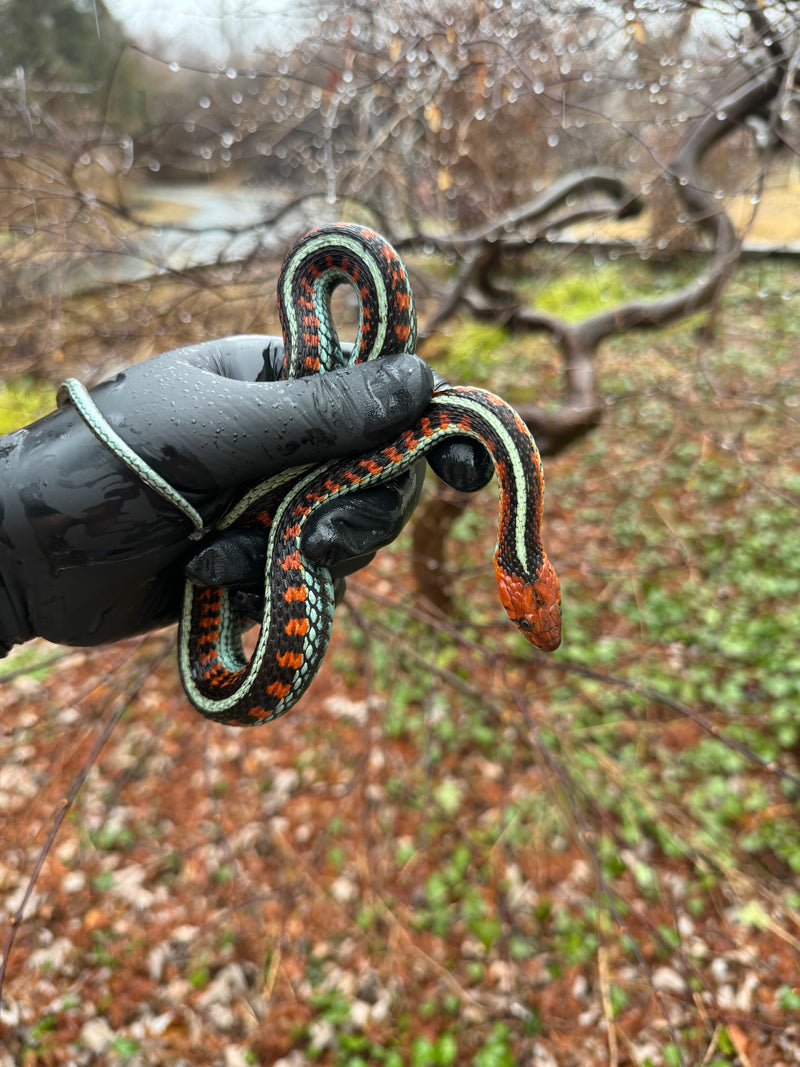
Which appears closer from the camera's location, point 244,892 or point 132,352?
point 244,892

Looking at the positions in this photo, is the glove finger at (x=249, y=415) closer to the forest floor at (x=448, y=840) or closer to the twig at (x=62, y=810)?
the twig at (x=62, y=810)

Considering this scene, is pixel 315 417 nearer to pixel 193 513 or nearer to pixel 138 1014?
pixel 193 513

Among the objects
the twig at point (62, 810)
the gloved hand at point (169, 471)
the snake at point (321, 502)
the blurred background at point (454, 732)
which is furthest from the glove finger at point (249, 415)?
the blurred background at point (454, 732)

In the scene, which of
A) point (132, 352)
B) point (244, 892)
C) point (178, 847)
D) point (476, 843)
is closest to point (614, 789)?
point (476, 843)

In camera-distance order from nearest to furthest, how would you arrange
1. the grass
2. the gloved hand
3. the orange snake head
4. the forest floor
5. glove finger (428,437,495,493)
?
the gloved hand, glove finger (428,437,495,493), the orange snake head, the forest floor, the grass

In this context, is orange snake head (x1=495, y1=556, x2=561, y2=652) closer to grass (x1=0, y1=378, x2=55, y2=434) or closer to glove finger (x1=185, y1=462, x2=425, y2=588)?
glove finger (x1=185, y1=462, x2=425, y2=588)

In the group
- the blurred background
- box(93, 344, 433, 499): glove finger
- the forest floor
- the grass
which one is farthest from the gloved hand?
the grass
